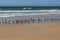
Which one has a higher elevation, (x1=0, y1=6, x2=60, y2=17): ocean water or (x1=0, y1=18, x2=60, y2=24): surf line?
(x1=0, y1=18, x2=60, y2=24): surf line

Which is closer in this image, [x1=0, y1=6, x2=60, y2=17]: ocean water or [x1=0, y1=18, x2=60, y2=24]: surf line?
[x1=0, y1=18, x2=60, y2=24]: surf line

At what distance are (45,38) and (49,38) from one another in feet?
0.81

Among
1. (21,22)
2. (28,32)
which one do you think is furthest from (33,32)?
(21,22)

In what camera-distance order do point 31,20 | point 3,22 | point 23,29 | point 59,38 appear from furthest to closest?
point 31,20, point 3,22, point 23,29, point 59,38

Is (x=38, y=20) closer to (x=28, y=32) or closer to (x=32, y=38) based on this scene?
(x=28, y=32)

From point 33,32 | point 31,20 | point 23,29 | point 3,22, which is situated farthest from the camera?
point 31,20

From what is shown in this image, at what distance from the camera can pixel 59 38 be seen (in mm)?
11062

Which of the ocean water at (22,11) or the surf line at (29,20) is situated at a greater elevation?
the surf line at (29,20)

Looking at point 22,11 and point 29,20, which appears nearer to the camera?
point 29,20

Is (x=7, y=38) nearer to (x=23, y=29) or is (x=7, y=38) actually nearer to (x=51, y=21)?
(x=23, y=29)

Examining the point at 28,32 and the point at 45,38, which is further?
the point at 28,32

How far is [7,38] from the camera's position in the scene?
11352 mm

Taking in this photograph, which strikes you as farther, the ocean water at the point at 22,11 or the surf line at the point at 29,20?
the ocean water at the point at 22,11

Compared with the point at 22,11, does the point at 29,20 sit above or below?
above
